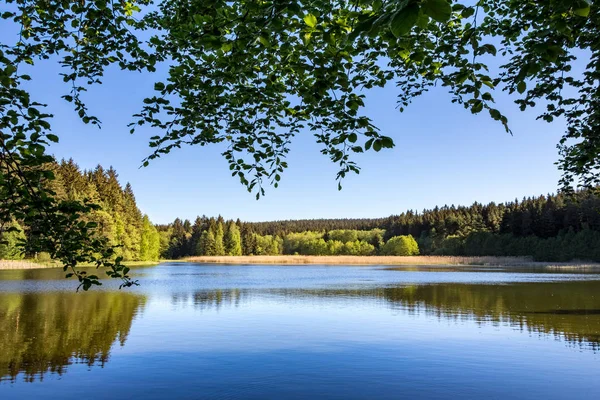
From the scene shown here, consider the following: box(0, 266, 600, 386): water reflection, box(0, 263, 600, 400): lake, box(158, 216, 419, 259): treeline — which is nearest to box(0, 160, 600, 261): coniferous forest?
box(158, 216, 419, 259): treeline

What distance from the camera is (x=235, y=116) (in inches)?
283

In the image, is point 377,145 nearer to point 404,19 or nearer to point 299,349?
point 404,19

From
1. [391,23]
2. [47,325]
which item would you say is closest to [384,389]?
[391,23]

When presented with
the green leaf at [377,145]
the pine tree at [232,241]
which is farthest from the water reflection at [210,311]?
the pine tree at [232,241]

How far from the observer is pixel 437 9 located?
209 cm

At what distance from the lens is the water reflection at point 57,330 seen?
37.4 feet

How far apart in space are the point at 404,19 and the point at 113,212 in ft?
252

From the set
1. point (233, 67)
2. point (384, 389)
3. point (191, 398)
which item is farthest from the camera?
point (384, 389)

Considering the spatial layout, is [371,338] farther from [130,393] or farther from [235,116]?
[235,116]

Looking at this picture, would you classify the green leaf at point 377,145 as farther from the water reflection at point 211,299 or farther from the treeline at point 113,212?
the treeline at point 113,212

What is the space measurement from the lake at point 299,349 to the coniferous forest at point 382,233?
11.6 metres

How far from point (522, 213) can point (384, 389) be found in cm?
9377

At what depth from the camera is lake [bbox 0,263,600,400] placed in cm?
974

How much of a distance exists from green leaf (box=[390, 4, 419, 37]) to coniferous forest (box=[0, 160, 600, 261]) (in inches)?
1092
